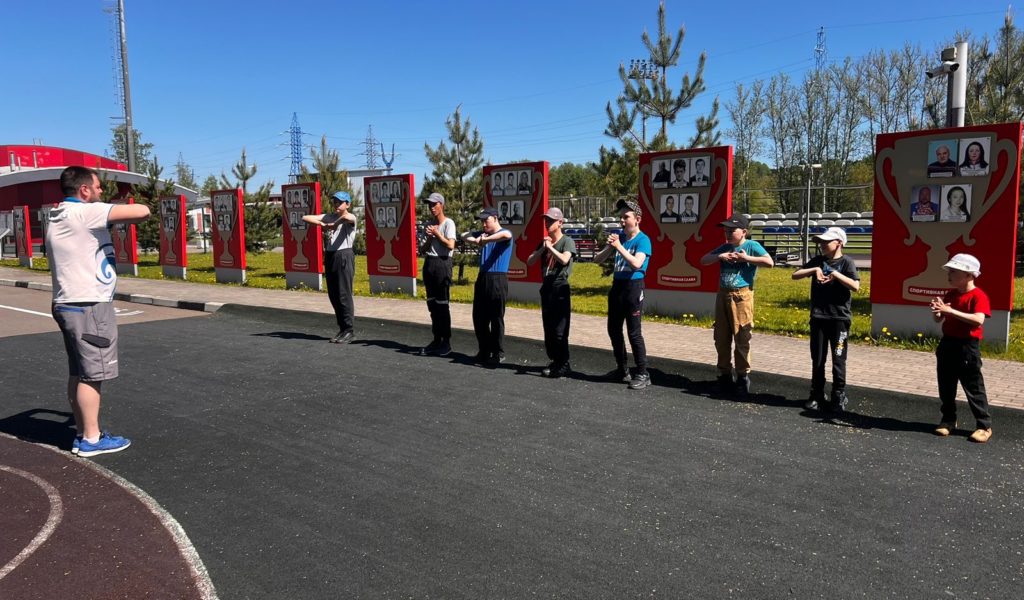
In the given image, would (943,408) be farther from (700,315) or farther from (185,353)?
(185,353)

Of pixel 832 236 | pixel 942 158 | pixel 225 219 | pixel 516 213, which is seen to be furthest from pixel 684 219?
pixel 225 219

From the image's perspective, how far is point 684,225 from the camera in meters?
11.9

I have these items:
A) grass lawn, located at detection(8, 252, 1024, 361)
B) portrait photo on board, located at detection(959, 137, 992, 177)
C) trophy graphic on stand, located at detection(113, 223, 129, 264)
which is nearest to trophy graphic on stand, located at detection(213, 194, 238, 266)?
grass lawn, located at detection(8, 252, 1024, 361)

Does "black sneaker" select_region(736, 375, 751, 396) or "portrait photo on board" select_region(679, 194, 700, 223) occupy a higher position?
"portrait photo on board" select_region(679, 194, 700, 223)

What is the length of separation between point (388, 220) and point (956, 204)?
1128 centimetres

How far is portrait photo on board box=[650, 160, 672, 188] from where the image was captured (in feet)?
39.6

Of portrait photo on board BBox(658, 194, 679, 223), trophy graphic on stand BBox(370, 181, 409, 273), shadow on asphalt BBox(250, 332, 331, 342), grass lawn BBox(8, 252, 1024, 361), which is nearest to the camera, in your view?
grass lawn BBox(8, 252, 1024, 361)

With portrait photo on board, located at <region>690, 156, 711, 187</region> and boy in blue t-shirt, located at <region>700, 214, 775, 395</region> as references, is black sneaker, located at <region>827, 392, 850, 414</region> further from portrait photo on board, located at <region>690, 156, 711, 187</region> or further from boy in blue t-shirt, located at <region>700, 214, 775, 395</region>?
portrait photo on board, located at <region>690, 156, 711, 187</region>

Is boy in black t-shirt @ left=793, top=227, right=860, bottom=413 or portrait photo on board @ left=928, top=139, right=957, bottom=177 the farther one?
portrait photo on board @ left=928, top=139, right=957, bottom=177

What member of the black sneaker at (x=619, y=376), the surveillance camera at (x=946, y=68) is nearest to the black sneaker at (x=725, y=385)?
the black sneaker at (x=619, y=376)

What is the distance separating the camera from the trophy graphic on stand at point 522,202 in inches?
545

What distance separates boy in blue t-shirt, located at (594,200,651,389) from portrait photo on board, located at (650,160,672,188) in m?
4.86

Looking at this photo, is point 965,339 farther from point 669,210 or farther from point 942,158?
point 669,210

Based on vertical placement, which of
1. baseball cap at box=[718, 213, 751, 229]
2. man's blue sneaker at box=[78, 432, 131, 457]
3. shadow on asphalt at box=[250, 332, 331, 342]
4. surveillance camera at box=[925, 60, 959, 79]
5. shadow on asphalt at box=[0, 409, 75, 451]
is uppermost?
surveillance camera at box=[925, 60, 959, 79]
